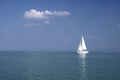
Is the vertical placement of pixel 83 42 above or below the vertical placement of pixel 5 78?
above

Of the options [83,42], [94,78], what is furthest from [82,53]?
[94,78]

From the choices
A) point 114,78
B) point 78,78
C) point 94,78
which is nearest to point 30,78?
point 78,78

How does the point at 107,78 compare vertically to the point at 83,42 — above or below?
below

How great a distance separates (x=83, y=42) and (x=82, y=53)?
1520cm

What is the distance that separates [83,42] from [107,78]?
126 metres

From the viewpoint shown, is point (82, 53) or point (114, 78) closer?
point (114, 78)

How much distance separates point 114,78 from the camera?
58062mm

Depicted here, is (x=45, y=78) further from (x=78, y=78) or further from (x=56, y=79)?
(x=78, y=78)

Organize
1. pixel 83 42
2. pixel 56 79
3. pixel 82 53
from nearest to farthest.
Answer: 1. pixel 56 79
2. pixel 83 42
3. pixel 82 53

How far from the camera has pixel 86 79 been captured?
58.1 m

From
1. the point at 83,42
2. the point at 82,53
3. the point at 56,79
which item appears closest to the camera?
the point at 56,79

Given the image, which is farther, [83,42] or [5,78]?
[83,42]

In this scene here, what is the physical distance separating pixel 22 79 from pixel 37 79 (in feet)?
11.7

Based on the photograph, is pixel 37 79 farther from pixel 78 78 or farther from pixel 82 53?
pixel 82 53
